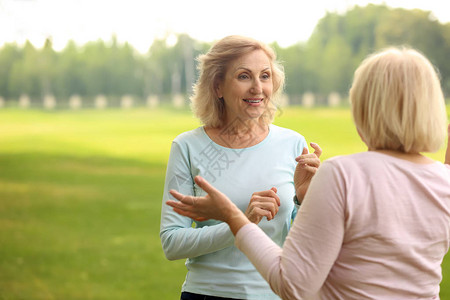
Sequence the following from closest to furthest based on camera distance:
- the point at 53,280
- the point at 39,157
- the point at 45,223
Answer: the point at 53,280
the point at 45,223
the point at 39,157

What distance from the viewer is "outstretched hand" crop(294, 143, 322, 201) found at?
1152 mm

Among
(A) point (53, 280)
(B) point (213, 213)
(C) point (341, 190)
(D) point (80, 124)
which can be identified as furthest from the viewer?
(D) point (80, 124)

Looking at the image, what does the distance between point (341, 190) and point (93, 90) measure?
757 cm

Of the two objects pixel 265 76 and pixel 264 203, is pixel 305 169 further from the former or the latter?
pixel 265 76

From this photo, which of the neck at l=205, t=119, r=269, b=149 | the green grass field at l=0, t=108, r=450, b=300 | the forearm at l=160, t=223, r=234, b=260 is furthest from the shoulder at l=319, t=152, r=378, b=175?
the green grass field at l=0, t=108, r=450, b=300

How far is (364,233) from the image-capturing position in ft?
2.58

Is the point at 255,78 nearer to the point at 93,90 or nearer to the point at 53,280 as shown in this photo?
the point at 53,280

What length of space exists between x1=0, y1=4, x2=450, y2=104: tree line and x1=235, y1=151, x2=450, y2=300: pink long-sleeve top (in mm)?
5951

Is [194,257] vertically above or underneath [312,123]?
above

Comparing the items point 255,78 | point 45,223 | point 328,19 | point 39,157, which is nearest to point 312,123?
point 328,19

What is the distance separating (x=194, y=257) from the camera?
125 cm

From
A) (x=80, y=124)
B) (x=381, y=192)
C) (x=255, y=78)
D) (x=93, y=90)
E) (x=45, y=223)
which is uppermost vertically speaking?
(x=255, y=78)

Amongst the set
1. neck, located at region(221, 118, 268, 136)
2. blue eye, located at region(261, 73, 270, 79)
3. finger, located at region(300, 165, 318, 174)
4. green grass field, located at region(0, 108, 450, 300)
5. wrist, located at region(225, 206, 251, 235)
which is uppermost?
blue eye, located at region(261, 73, 270, 79)

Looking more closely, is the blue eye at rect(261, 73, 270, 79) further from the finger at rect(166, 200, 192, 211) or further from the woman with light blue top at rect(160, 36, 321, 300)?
the finger at rect(166, 200, 192, 211)
